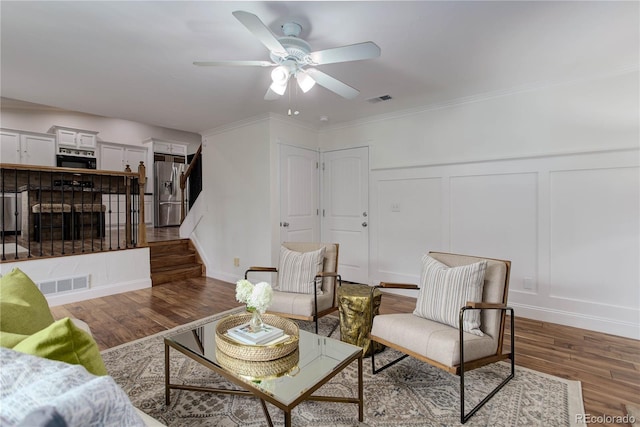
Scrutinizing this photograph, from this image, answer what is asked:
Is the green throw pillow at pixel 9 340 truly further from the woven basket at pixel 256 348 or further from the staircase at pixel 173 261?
the staircase at pixel 173 261

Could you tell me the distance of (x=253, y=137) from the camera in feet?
14.8

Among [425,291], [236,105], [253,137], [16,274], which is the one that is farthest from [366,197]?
[16,274]

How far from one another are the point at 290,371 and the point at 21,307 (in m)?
1.13

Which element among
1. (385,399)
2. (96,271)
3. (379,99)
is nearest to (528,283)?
(385,399)

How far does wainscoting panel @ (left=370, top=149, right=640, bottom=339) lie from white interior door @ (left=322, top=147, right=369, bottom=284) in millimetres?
626

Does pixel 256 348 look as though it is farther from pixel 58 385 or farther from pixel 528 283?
pixel 528 283

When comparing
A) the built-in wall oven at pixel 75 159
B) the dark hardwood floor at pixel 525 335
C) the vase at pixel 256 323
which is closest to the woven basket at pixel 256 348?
the vase at pixel 256 323

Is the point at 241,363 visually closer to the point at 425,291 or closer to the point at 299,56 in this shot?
the point at 425,291

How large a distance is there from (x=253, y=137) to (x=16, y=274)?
3355mm

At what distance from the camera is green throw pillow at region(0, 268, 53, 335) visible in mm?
1146

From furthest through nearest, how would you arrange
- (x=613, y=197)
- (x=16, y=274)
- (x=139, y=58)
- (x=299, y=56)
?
(x=613, y=197), (x=139, y=58), (x=299, y=56), (x=16, y=274)

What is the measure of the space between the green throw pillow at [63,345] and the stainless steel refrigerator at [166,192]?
24.0 ft

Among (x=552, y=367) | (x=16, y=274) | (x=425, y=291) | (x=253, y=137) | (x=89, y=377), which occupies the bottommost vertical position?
(x=552, y=367)

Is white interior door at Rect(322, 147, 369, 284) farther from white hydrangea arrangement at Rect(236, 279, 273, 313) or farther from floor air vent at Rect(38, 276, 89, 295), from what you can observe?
floor air vent at Rect(38, 276, 89, 295)
